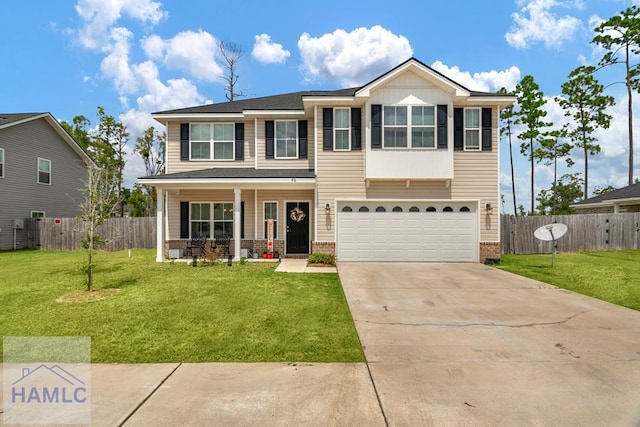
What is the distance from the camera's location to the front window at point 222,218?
14398mm

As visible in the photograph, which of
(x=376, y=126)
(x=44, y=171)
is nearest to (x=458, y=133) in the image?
(x=376, y=126)

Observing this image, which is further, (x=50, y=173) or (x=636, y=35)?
(x=636, y=35)

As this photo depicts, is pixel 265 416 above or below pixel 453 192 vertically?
below

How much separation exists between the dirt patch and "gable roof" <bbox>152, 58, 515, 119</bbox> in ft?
28.0

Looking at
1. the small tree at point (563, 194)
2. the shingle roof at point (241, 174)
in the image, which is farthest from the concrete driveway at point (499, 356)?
the small tree at point (563, 194)

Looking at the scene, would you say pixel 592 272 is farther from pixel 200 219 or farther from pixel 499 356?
Answer: pixel 200 219

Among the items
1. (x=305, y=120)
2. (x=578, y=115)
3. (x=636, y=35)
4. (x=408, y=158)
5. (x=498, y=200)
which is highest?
(x=636, y=35)

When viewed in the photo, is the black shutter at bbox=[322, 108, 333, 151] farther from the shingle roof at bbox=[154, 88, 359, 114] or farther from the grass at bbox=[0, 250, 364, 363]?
the grass at bbox=[0, 250, 364, 363]

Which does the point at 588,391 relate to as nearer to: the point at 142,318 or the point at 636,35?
the point at 142,318

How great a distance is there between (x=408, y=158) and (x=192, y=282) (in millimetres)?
8468

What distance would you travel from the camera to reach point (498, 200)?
13.2 metres

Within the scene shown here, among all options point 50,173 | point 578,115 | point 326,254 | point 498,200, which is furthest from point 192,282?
point 578,115

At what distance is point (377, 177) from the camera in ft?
41.5

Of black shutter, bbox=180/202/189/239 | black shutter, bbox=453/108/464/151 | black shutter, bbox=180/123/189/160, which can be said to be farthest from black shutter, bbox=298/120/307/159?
black shutter, bbox=453/108/464/151
